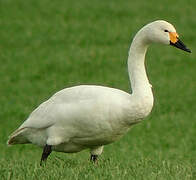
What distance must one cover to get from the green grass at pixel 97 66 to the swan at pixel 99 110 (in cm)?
Result: 31

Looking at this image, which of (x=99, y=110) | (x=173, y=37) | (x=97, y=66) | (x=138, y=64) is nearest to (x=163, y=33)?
(x=173, y=37)

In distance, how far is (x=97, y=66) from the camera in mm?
18797

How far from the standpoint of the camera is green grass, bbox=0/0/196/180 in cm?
1270

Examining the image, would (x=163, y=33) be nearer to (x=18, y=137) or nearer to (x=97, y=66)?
(x=18, y=137)

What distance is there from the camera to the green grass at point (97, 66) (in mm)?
12703

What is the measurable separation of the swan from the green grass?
307mm

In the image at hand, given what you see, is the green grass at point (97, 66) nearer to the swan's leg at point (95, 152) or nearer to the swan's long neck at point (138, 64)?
the swan's leg at point (95, 152)

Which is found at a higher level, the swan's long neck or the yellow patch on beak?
the yellow patch on beak

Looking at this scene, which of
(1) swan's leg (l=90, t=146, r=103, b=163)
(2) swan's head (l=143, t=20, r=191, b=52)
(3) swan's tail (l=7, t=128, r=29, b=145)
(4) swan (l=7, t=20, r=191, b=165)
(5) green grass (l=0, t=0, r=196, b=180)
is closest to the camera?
(4) swan (l=7, t=20, r=191, b=165)

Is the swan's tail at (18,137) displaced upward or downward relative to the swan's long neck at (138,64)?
downward

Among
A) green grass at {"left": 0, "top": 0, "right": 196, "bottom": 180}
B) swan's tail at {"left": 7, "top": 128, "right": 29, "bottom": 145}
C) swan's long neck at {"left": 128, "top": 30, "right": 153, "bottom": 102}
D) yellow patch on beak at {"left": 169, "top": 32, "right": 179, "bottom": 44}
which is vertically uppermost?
green grass at {"left": 0, "top": 0, "right": 196, "bottom": 180}

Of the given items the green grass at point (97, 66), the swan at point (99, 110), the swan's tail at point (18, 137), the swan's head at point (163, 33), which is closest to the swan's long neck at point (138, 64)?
the swan at point (99, 110)

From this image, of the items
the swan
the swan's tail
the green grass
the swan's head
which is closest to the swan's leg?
the swan

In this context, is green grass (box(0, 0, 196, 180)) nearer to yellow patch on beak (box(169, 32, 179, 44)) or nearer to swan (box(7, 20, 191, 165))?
swan (box(7, 20, 191, 165))
